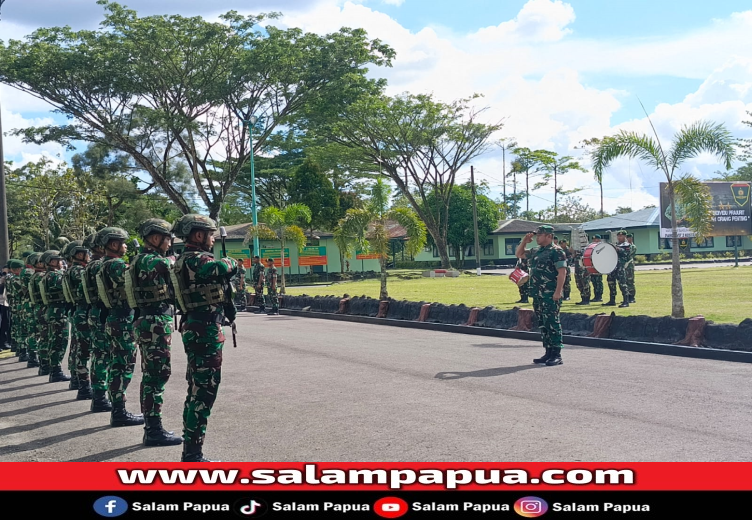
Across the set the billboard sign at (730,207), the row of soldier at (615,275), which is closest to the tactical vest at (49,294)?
the row of soldier at (615,275)

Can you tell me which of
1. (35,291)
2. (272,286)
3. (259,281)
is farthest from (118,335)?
(259,281)

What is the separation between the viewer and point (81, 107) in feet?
107

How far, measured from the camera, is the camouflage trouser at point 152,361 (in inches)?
251

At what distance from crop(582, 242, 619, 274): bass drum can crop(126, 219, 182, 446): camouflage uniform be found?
12.4 meters

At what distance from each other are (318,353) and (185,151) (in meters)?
26.5

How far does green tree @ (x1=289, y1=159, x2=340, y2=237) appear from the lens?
48.1 meters

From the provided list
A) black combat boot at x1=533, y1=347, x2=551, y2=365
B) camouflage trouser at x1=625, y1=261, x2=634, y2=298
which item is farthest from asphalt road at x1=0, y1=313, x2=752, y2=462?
camouflage trouser at x1=625, y1=261, x2=634, y2=298

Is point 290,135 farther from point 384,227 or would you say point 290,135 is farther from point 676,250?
point 676,250

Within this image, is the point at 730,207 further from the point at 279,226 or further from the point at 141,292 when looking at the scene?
the point at 141,292

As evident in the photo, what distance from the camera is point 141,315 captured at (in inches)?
255

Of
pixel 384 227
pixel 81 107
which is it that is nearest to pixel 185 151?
pixel 81 107

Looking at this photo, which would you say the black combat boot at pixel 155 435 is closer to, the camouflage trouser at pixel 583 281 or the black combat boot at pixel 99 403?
the black combat boot at pixel 99 403

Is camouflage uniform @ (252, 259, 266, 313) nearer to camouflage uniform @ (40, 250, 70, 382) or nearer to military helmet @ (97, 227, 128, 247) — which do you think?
camouflage uniform @ (40, 250, 70, 382)

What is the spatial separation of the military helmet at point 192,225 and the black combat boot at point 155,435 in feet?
6.00
